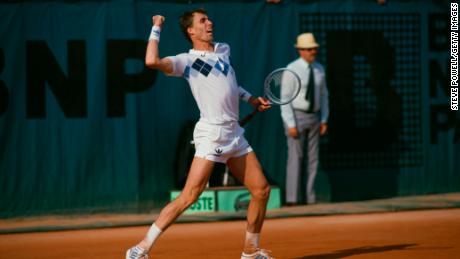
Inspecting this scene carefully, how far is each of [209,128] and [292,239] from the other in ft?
8.23

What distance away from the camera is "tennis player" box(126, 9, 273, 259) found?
7332 millimetres

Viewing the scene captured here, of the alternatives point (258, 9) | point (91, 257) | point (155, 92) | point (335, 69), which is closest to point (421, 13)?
point (335, 69)

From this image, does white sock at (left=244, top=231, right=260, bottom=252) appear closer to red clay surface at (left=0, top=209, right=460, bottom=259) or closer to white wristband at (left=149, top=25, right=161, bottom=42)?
red clay surface at (left=0, top=209, right=460, bottom=259)

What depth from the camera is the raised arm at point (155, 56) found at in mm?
6996

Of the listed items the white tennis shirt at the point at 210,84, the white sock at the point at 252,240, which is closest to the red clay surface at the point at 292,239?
the white sock at the point at 252,240

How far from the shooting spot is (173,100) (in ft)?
39.7

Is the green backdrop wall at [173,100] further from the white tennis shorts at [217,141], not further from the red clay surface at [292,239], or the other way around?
the white tennis shorts at [217,141]

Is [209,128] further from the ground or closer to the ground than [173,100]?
closer to the ground

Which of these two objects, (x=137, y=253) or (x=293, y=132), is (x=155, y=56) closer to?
(x=137, y=253)

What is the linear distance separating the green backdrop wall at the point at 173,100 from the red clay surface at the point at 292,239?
1277mm

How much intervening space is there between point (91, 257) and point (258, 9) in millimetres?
4861

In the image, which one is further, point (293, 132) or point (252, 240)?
point (293, 132)

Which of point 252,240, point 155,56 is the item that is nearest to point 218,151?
point 252,240

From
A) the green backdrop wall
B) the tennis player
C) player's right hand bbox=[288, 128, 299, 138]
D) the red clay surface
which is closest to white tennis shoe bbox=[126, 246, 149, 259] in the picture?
the tennis player
